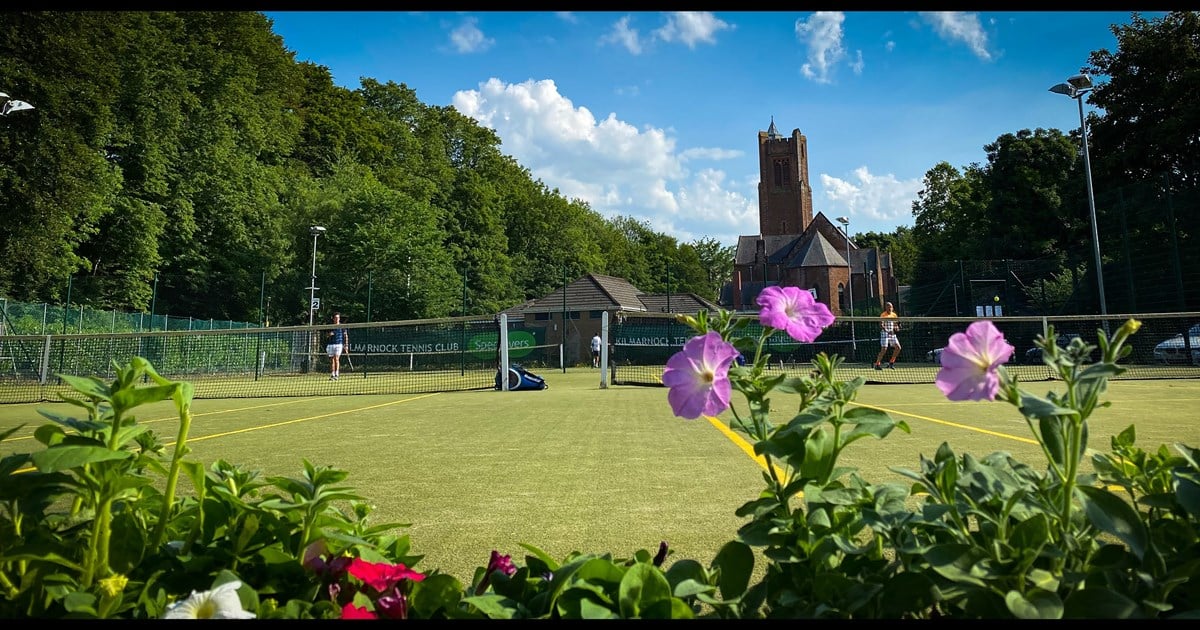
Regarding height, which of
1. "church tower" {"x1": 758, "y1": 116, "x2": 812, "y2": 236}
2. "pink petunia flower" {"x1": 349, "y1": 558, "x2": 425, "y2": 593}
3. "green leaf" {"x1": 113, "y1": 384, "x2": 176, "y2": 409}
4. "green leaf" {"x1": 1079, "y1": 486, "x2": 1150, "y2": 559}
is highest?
"church tower" {"x1": 758, "y1": 116, "x2": 812, "y2": 236}

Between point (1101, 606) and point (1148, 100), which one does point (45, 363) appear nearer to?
point (1101, 606)

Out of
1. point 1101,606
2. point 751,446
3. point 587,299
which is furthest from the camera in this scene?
point 587,299

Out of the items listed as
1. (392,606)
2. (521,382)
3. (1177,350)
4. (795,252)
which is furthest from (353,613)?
(795,252)

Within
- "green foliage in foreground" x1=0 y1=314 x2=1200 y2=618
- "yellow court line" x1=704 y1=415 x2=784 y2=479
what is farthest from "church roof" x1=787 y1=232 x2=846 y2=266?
"green foliage in foreground" x1=0 y1=314 x2=1200 y2=618

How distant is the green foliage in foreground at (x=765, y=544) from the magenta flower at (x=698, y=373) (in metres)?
0.10

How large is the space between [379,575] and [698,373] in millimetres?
612

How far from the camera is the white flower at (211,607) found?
2.60 feet

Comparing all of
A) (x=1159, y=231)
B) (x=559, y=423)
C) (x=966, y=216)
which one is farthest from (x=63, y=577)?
(x=966, y=216)

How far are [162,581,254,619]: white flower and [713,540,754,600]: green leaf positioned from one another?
68 cm

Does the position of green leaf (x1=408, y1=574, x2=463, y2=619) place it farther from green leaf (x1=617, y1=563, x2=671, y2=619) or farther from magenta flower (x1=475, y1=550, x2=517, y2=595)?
green leaf (x1=617, y1=563, x2=671, y2=619)

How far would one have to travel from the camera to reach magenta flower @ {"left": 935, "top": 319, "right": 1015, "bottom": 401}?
36.1 inches

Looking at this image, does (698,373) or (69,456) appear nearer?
(69,456)

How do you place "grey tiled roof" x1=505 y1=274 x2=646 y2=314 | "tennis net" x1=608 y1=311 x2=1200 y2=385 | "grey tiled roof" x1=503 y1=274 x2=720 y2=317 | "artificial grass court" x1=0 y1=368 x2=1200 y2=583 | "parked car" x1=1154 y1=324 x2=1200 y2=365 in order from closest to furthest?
1. "artificial grass court" x1=0 y1=368 x2=1200 y2=583
2. "tennis net" x1=608 y1=311 x2=1200 y2=385
3. "parked car" x1=1154 y1=324 x2=1200 y2=365
4. "grey tiled roof" x1=503 y1=274 x2=720 y2=317
5. "grey tiled roof" x1=505 y1=274 x2=646 y2=314

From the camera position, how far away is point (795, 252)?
74.2 meters
